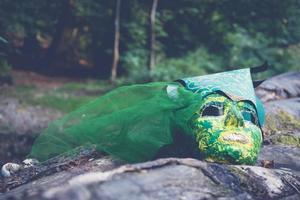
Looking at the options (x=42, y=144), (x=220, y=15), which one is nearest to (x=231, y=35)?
(x=220, y=15)

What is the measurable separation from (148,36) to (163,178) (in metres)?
8.76

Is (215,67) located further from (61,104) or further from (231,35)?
(61,104)

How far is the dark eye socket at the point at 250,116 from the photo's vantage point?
331 centimetres

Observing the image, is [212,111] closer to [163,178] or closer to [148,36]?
[163,178]

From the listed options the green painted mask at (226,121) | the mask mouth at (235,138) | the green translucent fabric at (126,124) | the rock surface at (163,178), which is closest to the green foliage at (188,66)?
the rock surface at (163,178)

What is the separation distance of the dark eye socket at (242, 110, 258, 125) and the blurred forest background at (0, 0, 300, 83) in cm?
695

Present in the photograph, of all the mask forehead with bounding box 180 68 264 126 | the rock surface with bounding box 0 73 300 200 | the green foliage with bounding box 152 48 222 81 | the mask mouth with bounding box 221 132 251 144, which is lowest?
the rock surface with bounding box 0 73 300 200

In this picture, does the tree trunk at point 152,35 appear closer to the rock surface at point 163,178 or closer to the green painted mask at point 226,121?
the rock surface at point 163,178

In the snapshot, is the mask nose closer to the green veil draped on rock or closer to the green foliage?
the green veil draped on rock

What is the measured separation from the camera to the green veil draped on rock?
3229mm

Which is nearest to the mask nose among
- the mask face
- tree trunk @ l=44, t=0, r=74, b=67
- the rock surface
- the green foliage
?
the mask face

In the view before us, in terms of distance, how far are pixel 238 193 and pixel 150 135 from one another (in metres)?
0.77

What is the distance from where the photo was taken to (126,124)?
3330mm

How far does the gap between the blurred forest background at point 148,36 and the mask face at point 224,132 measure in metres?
7.12
